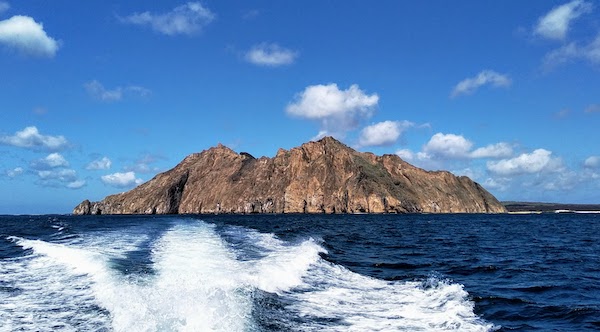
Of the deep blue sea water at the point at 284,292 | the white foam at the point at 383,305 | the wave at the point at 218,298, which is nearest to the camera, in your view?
the wave at the point at 218,298

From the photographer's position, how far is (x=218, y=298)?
49.3 feet

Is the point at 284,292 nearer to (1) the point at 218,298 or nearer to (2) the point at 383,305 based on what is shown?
(2) the point at 383,305

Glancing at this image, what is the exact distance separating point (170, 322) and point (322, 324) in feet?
14.9

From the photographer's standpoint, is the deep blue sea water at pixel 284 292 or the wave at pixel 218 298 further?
the deep blue sea water at pixel 284 292

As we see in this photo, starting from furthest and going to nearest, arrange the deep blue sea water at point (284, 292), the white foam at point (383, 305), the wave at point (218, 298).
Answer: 1. the white foam at point (383, 305)
2. the deep blue sea water at point (284, 292)
3. the wave at point (218, 298)

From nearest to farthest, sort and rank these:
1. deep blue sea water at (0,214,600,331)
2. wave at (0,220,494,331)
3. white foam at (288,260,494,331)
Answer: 1. wave at (0,220,494,331)
2. deep blue sea water at (0,214,600,331)
3. white foam at (288,260,494,331)

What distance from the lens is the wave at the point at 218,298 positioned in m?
13.3

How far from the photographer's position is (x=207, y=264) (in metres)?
23.9

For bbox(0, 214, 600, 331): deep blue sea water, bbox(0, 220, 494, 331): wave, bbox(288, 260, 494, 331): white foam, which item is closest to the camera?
bbox(0, 220, 494, 331): wave

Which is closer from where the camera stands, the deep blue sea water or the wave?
the wave

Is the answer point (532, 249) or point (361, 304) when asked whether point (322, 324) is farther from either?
point (532, 249)

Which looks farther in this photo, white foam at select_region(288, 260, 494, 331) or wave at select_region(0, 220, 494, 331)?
white foam at select_region(288, 260, 494, 331)

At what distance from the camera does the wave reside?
524 inches

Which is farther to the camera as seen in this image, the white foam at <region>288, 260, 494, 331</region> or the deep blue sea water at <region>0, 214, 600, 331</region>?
the white foam at <region>288, 260, 494, 331</region>
